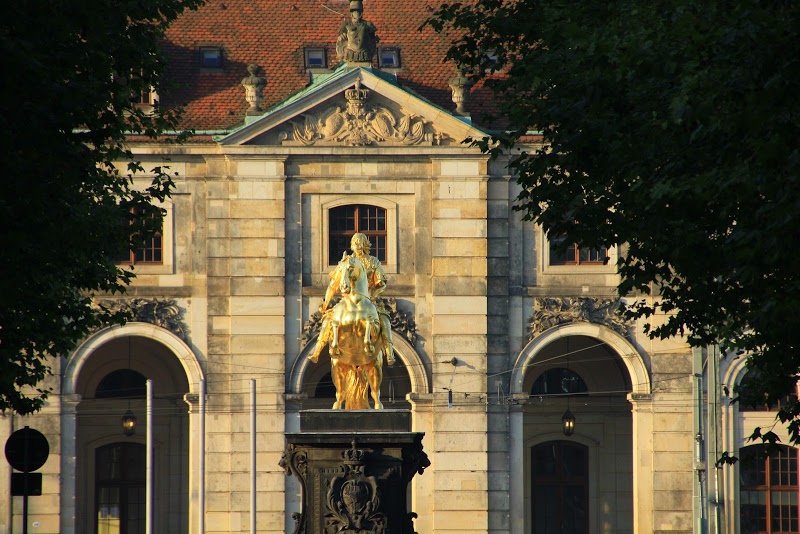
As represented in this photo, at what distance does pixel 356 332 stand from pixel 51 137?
1093 centimetres

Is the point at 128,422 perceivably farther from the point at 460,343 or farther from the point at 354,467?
the point at 354,467

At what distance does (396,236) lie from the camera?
1971 inches

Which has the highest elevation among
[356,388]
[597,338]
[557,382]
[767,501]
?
[597,338]


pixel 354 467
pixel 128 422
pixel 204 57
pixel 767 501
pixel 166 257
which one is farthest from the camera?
pixel 204 57

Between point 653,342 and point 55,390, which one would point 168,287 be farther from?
point 653,342

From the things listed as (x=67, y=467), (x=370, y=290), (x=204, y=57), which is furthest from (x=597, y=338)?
(x=370, y=290)

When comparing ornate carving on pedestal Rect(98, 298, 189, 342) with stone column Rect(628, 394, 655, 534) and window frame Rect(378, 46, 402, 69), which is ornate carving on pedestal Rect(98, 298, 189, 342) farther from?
stone column Rect(628, 394, 655, 534)

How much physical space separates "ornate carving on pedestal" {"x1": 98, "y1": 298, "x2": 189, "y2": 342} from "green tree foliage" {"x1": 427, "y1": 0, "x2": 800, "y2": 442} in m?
23.1

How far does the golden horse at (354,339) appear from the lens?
1210 inches

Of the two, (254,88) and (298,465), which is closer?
(298,465)

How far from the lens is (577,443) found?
5428 cm

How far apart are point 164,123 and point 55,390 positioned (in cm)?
2068

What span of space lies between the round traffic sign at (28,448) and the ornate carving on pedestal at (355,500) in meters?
5.91

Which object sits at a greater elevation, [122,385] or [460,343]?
[460,343]
